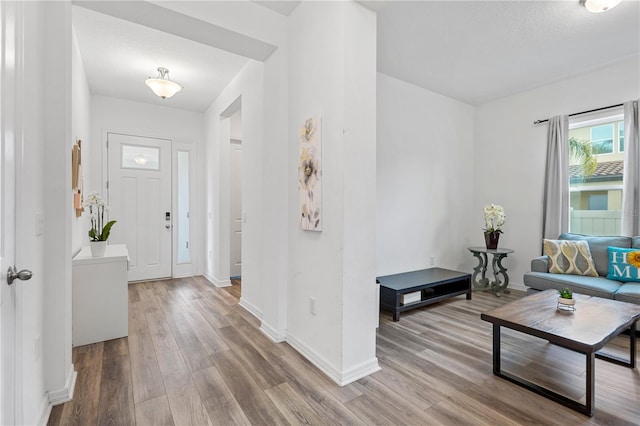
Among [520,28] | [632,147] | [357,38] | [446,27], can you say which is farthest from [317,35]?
[632,147]

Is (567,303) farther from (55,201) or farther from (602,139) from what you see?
(55,201)

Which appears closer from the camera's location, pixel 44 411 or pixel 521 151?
pixel 44 411

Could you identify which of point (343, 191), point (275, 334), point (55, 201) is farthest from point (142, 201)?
point (343, 191)

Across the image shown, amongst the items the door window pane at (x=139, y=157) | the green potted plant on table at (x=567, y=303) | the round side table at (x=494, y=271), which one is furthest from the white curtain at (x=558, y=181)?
the door window pane at (x=139, y=157)

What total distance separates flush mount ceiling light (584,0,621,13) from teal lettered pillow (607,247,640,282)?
222cm

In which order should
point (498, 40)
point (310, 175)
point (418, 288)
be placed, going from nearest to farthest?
point (310, 175) < point (498, 40) < point (418, 288)

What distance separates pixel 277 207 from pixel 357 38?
1430 millimetres

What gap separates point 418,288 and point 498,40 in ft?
8.64

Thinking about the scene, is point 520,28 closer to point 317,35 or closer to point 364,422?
point 317,35

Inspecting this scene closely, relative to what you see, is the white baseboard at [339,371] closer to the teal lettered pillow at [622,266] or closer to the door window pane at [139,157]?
the teal lettered pillow at [622,266]

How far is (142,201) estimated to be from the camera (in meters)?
4.70

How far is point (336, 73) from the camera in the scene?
2.02m

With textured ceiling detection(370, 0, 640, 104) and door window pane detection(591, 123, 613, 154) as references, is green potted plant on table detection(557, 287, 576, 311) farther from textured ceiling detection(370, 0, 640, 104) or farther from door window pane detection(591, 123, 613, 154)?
door window pane detection(591, 123, 613, 154)

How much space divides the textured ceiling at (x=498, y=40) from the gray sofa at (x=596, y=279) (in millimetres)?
2023
